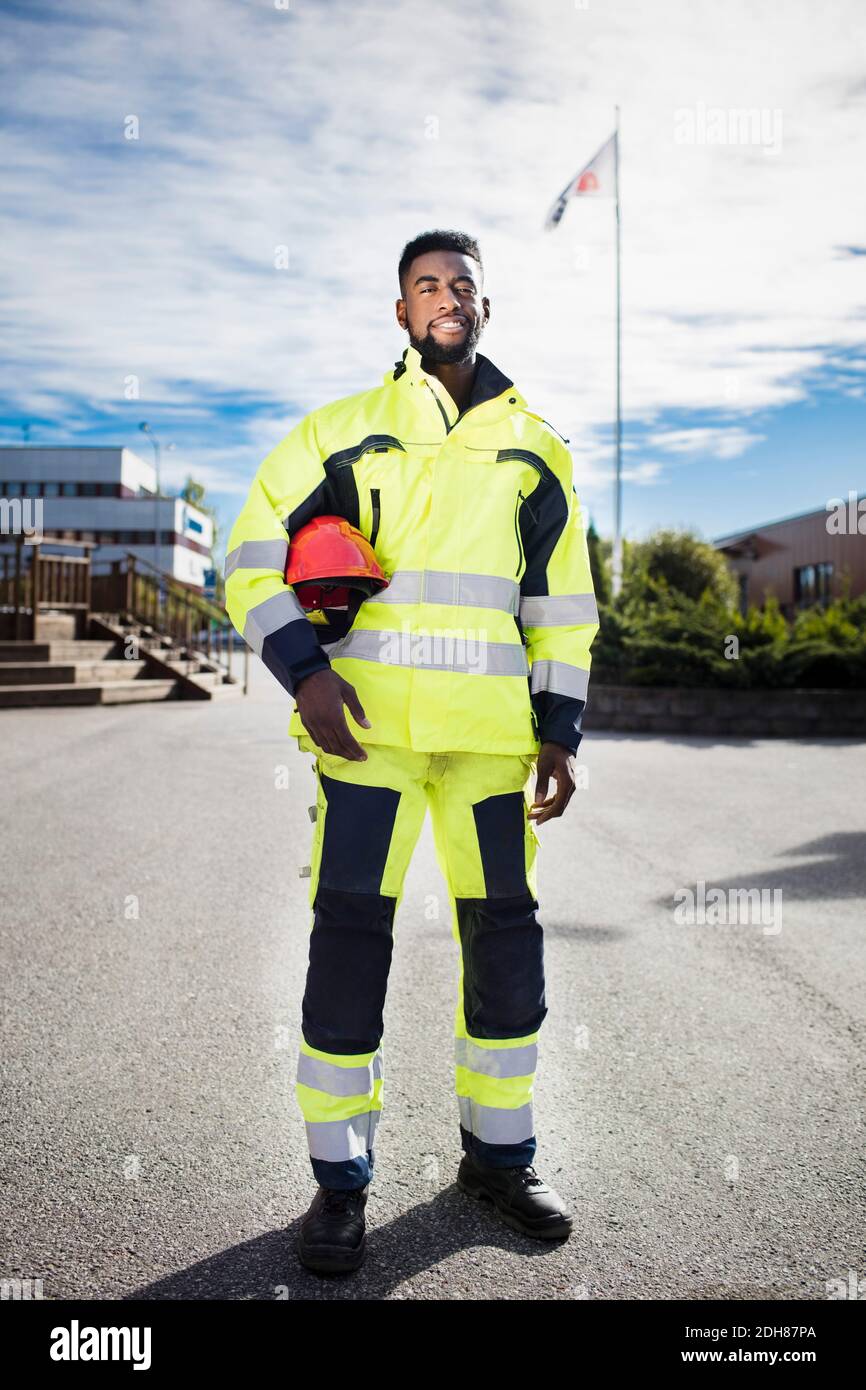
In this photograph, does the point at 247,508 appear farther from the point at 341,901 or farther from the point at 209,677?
the point at 209,677

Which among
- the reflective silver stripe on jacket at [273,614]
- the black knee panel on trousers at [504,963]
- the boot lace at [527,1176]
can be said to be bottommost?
the boot lace at [527,1176]

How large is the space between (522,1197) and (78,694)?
1605 cm

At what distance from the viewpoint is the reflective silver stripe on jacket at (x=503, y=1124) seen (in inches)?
98.6

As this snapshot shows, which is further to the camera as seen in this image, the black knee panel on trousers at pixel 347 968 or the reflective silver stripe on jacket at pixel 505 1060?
the reflective silver stripe on jacket at pixel 505 1060

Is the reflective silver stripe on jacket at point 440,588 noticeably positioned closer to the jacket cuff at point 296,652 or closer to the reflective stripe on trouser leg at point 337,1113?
the jacket cuff at point 296,652

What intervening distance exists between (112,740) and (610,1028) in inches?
380

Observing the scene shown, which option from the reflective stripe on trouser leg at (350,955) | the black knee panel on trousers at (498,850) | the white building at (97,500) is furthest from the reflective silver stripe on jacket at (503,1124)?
the white building at (97,500)

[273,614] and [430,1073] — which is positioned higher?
[273,614]

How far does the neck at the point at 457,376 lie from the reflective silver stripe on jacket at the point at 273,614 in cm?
68

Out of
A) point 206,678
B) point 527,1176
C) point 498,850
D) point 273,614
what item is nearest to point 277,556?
point 273,614

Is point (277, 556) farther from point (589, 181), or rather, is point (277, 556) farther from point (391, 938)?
point (589, 181)

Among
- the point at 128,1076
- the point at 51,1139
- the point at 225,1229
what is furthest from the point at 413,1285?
the point at 128,1076

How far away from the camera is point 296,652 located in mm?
2354
